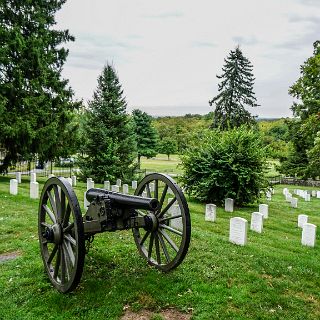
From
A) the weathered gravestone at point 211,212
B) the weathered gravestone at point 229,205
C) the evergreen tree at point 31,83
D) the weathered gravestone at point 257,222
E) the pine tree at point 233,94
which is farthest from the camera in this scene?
the pine tree at point 233,94

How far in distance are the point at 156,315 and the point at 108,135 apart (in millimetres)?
21010

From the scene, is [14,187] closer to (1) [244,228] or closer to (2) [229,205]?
(2) [229,205]

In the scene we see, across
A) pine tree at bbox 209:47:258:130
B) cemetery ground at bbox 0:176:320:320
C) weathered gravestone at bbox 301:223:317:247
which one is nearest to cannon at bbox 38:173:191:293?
cemetery ground at bbox 0:176:320:320

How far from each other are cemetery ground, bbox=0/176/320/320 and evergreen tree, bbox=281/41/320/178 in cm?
655

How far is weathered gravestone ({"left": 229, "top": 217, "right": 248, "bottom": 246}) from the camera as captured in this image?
330 inches

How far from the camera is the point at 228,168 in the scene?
16594 millimetres

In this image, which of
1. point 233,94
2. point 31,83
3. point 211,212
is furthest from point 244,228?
point 233,94

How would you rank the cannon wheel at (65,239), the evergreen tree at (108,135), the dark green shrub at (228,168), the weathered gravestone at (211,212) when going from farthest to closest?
the evergreen tree at (108,135) → the dark green shrub at (228,168) → the weathered gravestone at (211,212) → the cannon wheel at (65,239)

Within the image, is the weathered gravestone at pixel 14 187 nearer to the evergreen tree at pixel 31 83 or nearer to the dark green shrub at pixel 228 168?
the evergreen tree at pixel 31 83

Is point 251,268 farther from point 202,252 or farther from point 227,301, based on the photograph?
point 227,301

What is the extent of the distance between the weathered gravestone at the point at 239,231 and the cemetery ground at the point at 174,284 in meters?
0.26

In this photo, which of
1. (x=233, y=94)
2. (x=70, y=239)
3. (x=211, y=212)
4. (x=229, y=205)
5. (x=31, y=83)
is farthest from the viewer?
(x=233, y=94)

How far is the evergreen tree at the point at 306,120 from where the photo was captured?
44.9ft

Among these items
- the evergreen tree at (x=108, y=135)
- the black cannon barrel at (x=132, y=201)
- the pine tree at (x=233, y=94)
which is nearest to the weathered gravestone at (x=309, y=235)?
the black cannon barrel at (x=132, y=201)
